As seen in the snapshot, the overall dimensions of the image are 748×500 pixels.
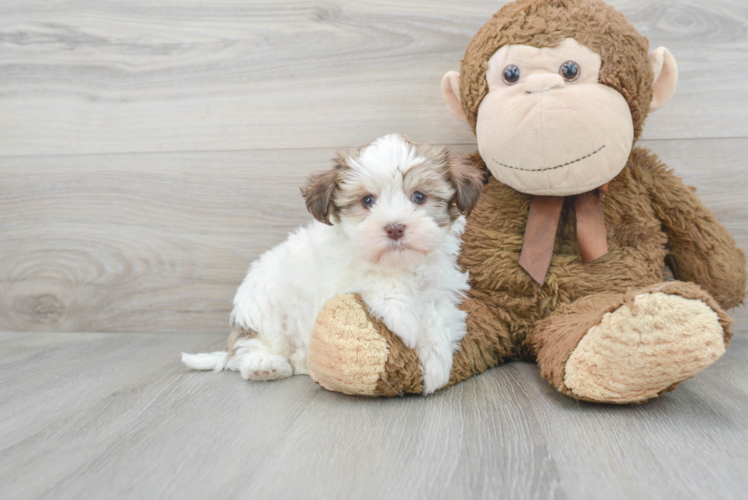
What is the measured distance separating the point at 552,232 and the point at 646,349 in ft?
1.52

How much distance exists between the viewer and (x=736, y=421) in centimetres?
108

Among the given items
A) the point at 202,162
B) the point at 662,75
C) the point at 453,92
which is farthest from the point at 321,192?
the point at 662,75

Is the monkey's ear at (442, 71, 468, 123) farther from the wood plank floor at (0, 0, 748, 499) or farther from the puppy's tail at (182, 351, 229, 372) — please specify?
the puppy's tail at (182, 351, 229, 372)

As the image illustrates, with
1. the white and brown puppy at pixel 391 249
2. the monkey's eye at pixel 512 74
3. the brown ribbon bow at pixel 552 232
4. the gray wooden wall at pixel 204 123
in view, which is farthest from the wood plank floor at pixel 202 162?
the monkey's eye at pixel 512 74

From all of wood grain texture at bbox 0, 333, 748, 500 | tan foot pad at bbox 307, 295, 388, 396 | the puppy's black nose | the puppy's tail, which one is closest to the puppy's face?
the puppy's black nose

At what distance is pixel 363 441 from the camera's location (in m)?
1.03

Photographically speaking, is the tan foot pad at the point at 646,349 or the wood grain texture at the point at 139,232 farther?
the wood grain texture at the point at 139,232

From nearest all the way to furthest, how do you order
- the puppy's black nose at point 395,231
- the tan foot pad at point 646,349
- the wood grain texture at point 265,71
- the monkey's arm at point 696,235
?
1. the tan foot pad at point 646,349
2. the puppy's black nose at point 395,231
3. the monkey's arm at point 696,235
4. the wood grain texture at point 265,71

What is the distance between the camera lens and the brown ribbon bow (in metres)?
1.44

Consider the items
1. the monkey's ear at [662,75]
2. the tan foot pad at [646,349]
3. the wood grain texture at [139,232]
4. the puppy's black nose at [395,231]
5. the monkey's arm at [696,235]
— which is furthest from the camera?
the wood grain texture at [139,232]

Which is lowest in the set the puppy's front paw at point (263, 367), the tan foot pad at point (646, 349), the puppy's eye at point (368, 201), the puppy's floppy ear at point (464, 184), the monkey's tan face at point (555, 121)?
the puppy's front paw at point (263, 367)

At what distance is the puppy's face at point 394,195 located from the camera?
1.19 meters

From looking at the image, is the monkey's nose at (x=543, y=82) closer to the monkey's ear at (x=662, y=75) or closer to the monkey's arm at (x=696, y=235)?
the monkey's ear at (x=662, y=75)

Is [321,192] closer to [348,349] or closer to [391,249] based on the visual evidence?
[391,249]
